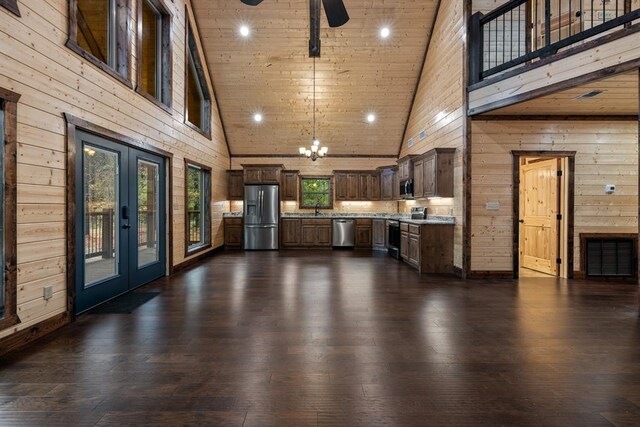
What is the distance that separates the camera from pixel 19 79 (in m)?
3.00

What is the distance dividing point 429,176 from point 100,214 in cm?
537

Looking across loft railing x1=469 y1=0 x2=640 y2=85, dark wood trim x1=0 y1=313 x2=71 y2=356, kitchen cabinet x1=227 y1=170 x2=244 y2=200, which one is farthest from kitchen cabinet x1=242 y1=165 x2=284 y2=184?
dark wood trim x1=0 y1=313 x2=71 y2=356

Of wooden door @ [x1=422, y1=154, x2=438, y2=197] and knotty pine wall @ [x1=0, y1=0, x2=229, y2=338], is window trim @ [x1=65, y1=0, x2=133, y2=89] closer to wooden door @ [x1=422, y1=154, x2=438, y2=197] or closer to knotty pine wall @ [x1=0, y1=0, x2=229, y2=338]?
knotty pine wall @ [x1=0, y1=0, x2=229, y2=338]

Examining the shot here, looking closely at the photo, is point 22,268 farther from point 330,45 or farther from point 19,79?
point 330,45

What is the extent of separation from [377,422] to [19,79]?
12.3 ft

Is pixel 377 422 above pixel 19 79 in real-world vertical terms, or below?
below

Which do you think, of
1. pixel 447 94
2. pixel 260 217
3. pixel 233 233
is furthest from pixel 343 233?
pixel 447 94

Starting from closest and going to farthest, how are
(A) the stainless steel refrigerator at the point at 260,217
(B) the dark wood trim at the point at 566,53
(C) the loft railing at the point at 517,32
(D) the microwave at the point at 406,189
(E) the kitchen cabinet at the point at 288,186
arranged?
(B) the dark wood trim at the point at 566,53
(C) the loft railing at the point at 517,32
(D) the microwave at the point at 406,189
(A) the stainless steel refrigerator at the point at 260,217
(E) the kitchen cabinet at the point at 288,186

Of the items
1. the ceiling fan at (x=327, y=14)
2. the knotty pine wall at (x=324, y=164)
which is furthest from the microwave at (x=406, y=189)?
the ceiling fan at (x=327, y=14)

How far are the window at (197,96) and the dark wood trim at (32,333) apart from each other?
5080mm

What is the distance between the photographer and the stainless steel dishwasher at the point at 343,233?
10258 millimetres

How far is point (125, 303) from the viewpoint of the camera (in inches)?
175

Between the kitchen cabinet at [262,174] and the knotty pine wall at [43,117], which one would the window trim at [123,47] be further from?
the kitchen cabinet at [262,174]

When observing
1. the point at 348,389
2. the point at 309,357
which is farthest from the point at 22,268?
the point at 348,389
